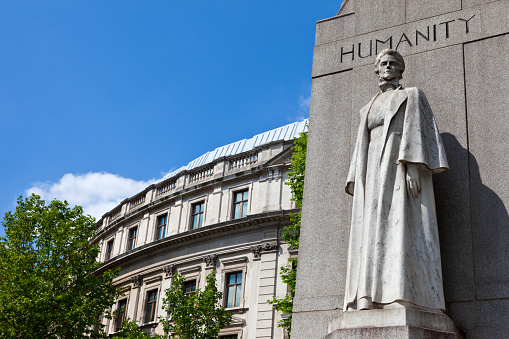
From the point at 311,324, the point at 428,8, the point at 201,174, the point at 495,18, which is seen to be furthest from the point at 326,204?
the point at 201,174

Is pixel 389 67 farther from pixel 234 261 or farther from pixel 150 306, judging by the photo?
pixel 150 306

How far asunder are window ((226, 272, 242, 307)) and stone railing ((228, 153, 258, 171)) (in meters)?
7.51

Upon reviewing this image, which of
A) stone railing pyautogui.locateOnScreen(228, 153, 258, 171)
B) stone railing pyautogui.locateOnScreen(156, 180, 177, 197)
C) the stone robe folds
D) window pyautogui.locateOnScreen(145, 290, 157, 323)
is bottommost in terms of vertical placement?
the stone robe folds

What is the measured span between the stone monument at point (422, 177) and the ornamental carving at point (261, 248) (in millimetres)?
30765

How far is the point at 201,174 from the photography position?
152 ft

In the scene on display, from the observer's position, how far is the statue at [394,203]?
636 cm

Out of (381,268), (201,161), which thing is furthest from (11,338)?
(201,161)

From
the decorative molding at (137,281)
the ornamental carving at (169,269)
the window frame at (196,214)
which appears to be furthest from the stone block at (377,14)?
the decorative molding at (137,281)

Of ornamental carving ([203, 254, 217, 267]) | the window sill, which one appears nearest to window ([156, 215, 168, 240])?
ornamental carving ([203, 254, 217, 267])

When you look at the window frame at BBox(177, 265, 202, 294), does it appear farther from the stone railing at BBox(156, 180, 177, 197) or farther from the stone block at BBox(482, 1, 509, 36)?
the stone block at BBox(482, 1, 509, 36)

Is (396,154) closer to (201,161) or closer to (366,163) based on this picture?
(366,163)

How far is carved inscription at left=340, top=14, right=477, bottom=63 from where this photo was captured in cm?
872

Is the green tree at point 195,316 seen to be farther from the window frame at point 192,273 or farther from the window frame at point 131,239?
the window frame at point 131,239

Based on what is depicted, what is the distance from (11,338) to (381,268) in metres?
27.9
